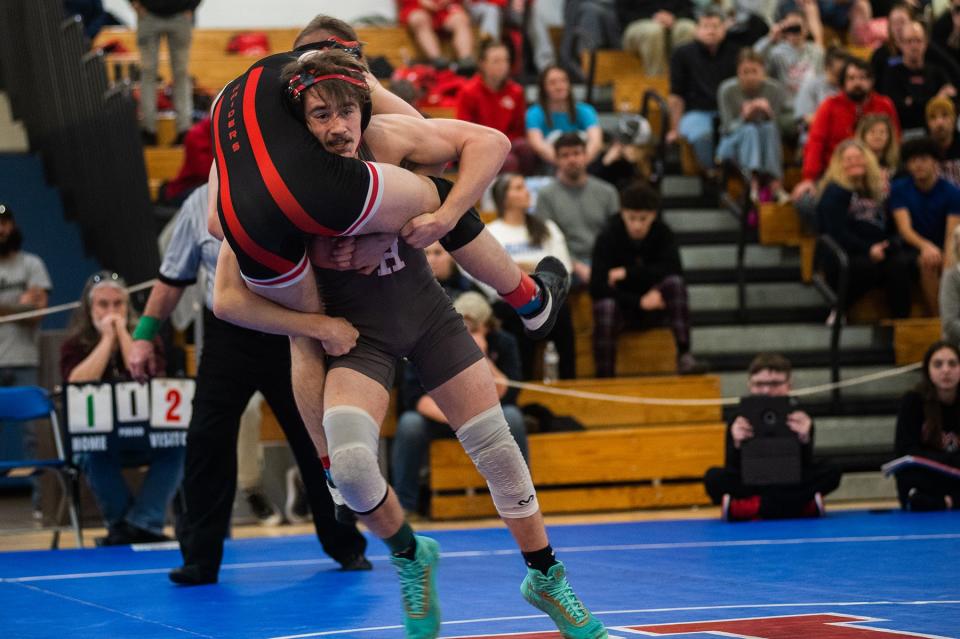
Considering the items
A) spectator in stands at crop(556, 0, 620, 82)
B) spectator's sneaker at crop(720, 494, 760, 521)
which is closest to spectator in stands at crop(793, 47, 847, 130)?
spectator in stands at crop(556, 0, 620, 82)

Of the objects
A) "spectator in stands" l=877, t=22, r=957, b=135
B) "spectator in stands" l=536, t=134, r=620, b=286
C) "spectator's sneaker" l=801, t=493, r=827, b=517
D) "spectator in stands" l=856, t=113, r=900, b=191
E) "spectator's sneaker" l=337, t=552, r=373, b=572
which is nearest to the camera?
"spectator's sneaker" l=337, t=552, r=373, b=572

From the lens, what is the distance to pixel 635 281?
977cm

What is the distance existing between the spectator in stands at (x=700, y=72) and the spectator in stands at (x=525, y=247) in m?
2.87

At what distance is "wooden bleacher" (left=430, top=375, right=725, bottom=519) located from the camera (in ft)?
Result: 29.5

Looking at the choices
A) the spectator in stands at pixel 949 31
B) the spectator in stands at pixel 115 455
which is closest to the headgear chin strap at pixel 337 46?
the spectator in stands at pixel 115 455

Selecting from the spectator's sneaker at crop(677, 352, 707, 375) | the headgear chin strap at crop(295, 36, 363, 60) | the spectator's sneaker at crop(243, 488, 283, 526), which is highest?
the headgear chin strap at crop(295, 36, 363, 60)

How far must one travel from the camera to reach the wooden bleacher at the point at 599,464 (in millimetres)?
9000

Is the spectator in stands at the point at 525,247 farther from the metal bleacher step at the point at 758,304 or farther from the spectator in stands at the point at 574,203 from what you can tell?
the metal bleacher step at the point at 758,304

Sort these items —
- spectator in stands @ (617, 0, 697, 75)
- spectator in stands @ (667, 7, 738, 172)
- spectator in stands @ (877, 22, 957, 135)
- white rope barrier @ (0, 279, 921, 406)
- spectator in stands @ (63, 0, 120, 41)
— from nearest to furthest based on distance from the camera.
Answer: white rope barrier @ (0, 279, 921, 406), spectator in stands @ (877, 22, 957, 135), spectator in stands @ (667, 7, 738, 172), spectator in stands @ (63, 0, 120, 41), spectator in stands @ (617, 0, 697, 75)

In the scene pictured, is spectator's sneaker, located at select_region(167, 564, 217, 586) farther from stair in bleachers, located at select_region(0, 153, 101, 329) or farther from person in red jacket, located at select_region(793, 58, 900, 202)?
person in red jacket, located at select_region(793, 58, 900, 202)

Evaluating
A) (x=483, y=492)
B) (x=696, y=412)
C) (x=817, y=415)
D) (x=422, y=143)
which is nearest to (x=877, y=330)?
(x=817, y=415)

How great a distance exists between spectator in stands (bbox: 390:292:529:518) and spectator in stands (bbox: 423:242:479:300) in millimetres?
286

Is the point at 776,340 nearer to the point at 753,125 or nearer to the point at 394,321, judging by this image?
the point at 753,125

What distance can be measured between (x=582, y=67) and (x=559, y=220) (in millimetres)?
3402
